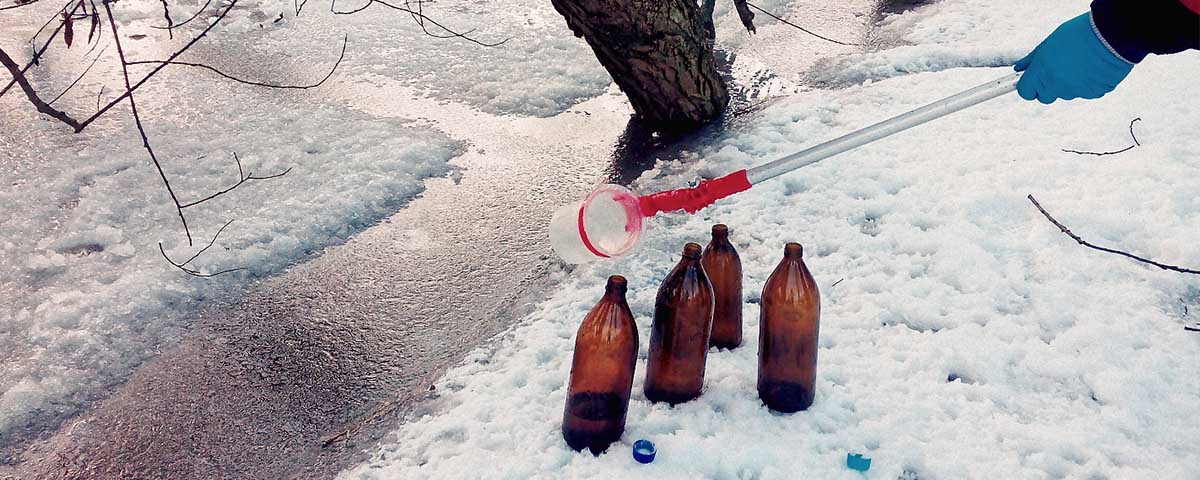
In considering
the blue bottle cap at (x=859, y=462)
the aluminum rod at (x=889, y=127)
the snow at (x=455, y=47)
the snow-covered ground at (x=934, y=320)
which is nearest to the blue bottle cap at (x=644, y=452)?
the snow-covered ground at (x=934, y=320)

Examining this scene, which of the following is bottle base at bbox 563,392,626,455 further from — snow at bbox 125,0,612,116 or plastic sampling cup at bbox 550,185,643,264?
snow at bbox 125,0,612,116

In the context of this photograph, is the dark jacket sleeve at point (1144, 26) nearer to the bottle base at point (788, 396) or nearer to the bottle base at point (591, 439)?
the bottle base at point (788, 396)

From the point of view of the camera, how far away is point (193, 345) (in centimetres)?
321

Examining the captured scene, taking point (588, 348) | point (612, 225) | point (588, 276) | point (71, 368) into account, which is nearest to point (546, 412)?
point (588, 348)

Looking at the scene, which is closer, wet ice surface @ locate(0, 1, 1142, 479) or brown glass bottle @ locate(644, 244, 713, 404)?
brown glass bottle @ locate(644, 244, 713, 404)

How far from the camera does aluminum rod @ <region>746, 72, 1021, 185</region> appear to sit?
258cm

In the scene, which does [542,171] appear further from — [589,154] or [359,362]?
[359,362]

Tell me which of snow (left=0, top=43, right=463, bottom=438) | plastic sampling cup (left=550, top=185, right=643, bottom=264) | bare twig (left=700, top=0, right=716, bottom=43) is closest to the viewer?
plastic sampling cup (left=550, top=185, right=643, bottom=264)

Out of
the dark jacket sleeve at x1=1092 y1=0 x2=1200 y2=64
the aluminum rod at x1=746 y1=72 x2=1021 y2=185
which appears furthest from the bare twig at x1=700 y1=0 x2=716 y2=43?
the dark jacket sleeve at x1=1092 y1=0 x2=1200 y2=64

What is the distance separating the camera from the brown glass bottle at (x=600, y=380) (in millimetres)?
2301

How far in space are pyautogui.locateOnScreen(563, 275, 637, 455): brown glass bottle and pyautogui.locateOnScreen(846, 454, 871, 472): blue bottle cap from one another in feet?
2.01

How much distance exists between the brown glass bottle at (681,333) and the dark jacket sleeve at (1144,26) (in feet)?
4.18

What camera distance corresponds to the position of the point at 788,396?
2471 millimetres

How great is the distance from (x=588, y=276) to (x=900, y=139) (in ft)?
5.96
